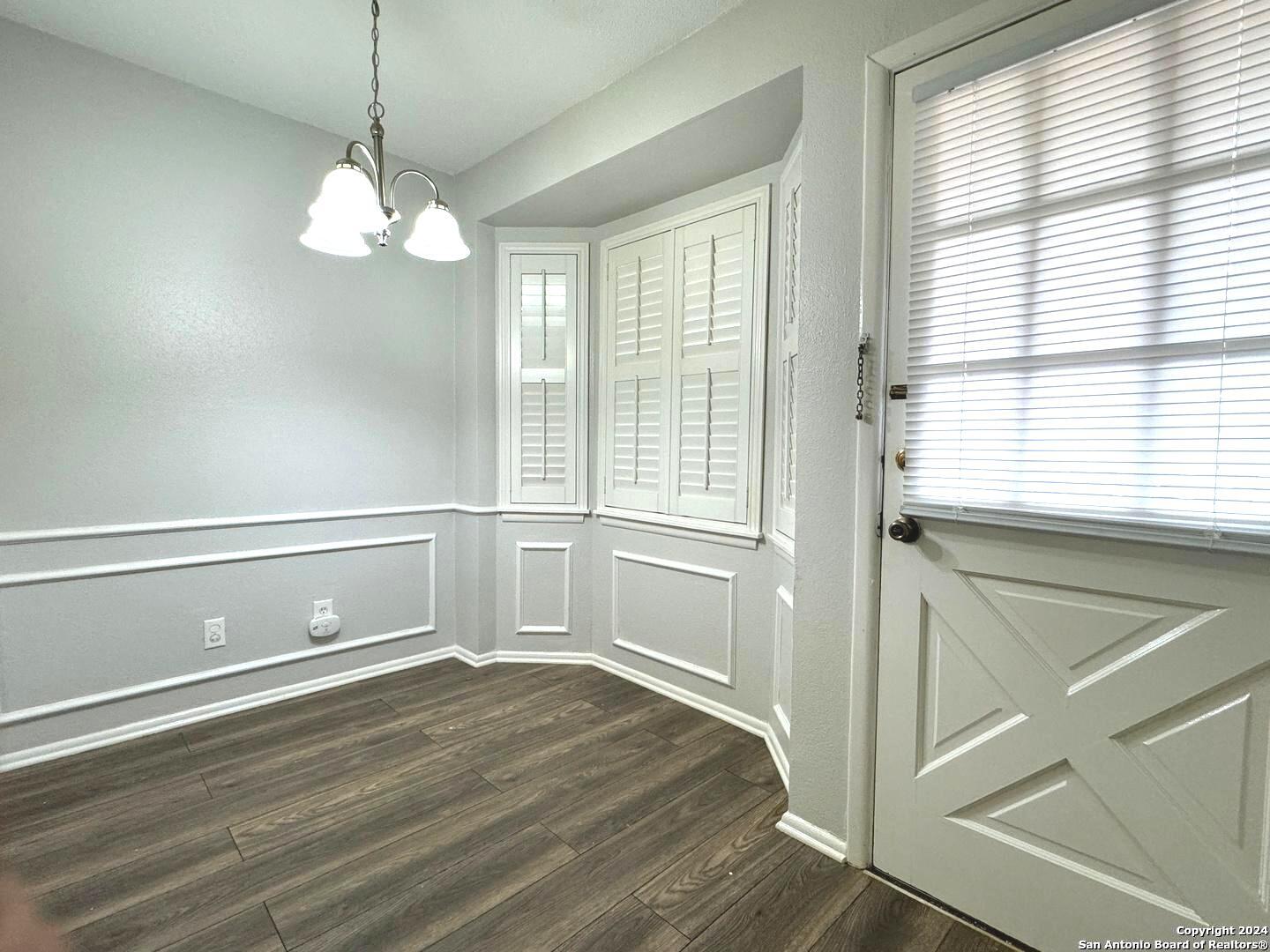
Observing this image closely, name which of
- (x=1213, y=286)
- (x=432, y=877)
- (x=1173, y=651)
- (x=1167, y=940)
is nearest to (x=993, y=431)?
(x=1213, y=286)

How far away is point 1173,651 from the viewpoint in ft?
3.93

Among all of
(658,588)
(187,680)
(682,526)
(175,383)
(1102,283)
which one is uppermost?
(1102,283)

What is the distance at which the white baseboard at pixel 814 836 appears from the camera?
1.70m

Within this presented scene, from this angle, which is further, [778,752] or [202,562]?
[202,562]

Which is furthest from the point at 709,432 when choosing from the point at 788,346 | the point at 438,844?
the point at 438,844

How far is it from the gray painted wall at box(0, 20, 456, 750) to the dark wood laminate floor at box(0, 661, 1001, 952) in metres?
0.43

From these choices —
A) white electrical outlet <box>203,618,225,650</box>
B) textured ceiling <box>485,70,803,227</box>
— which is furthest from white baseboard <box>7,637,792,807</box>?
textured ceiling <box>485,70,803,227</box>

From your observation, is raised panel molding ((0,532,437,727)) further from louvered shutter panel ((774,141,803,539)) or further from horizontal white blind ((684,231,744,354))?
louvered shutter panel ((774,141,803,539))

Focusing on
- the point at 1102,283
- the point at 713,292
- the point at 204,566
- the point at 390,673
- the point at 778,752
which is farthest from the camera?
the point at 390,673

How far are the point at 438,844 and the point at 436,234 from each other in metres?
1.90

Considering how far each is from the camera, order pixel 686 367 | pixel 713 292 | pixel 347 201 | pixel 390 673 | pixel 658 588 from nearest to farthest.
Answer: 1. pixel 347 201
2. pixel 713 292
3. pixel 686 367
4. pixel 658 588
5. pixel 390 673

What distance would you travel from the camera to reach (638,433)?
3.01m

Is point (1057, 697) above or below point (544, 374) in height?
below

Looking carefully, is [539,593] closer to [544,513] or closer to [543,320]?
[544,513]
